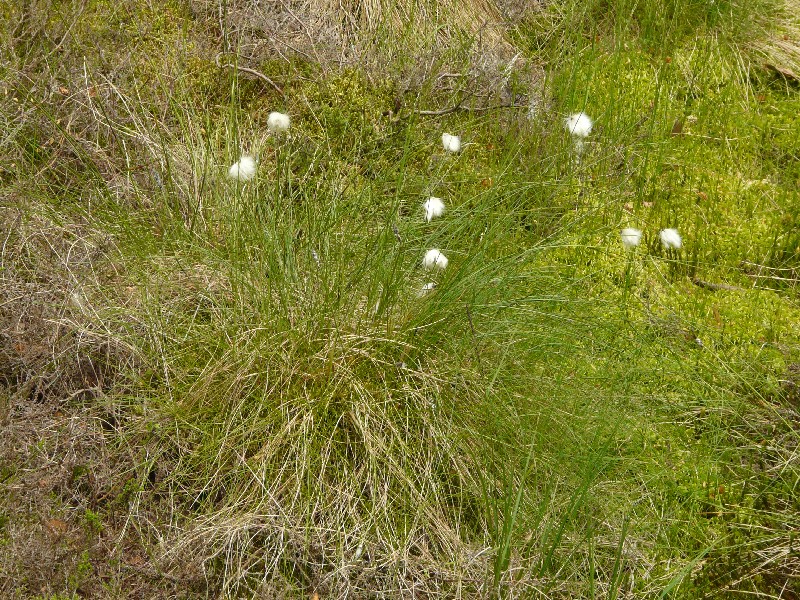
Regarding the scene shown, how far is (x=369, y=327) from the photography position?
10.2 feet

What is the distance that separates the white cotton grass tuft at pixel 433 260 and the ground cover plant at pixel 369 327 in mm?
13

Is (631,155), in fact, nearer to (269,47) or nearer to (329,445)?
(269,47)

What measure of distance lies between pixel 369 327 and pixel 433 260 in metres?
0.43

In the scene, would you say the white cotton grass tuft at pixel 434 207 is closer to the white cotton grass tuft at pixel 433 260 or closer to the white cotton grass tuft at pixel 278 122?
the white cotton grass tuft at pixel 433 260

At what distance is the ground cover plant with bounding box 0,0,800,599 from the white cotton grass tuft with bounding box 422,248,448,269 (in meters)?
0.01

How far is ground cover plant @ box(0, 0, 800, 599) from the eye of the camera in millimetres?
2748

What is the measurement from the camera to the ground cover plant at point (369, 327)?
275 centimetres

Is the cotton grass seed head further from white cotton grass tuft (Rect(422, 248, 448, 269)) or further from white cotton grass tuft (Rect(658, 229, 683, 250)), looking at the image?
white cotton grass tuft (Rect(422, 248, 448, 269))

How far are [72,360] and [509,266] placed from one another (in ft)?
5.29

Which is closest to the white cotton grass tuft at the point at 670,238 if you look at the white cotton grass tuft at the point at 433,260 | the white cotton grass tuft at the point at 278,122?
the white cotton grass tuft at the point at 433,260

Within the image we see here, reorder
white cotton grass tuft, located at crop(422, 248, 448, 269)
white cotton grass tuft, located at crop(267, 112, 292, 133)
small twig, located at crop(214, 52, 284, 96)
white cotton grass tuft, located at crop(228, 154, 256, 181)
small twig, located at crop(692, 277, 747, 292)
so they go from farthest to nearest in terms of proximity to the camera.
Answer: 1. small twig, located at crop(214, 52, 284, 96)
2. small twig, located at crop(692, 277, 747, 292)
3. white cotton grass tuft, located at crop(267, 112, 292, 133)
4. white cotton grass tuft, located at crop(228, 154, 256, 181)
5. white cotton grass tuft, located at crop(422, 248, 448, 269)

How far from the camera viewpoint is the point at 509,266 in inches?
135

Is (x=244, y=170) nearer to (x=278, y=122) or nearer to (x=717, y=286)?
(x=278, y=122)

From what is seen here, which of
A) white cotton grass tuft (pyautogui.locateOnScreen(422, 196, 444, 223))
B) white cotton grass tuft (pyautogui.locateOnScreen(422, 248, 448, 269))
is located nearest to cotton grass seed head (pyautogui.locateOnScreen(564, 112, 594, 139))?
white cotton grass tuft (pyautogui.locateOnScreen(422, 196, 444, 223))
